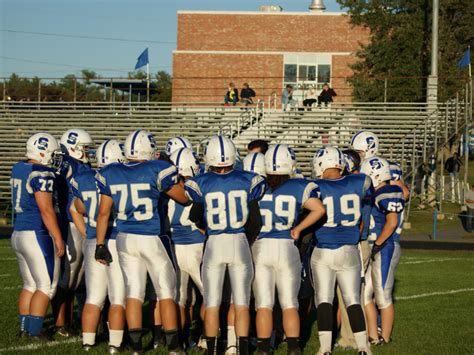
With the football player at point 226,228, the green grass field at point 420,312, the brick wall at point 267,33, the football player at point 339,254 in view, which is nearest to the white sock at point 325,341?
the football player at point 339,254

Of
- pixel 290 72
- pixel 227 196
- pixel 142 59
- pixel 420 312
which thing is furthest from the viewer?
pixel 290 72

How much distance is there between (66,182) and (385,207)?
312 centimetres

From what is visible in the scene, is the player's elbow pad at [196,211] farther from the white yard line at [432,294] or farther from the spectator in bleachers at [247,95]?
the spectator in bleachers at [247,95]

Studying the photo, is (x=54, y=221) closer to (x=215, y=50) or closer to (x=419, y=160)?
(x=419, y=160)

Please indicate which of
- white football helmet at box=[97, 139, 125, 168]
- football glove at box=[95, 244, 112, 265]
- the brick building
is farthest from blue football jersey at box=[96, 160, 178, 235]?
the brick building

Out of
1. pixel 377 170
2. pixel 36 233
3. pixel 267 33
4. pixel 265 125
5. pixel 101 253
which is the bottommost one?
pixel 101 253

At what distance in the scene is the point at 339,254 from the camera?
8.23 metres

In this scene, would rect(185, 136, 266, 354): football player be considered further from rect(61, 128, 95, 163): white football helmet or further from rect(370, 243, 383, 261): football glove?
rect(61, 128, 95, 163): white football helmet

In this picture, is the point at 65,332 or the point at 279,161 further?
the point at 65,332

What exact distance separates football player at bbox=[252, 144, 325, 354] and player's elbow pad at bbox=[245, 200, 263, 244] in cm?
8

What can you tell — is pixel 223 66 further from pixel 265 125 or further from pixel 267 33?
pixel 265 125

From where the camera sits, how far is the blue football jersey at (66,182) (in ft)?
30.7

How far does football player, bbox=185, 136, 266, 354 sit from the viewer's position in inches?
313

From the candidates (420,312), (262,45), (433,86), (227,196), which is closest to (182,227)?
(227,196)
